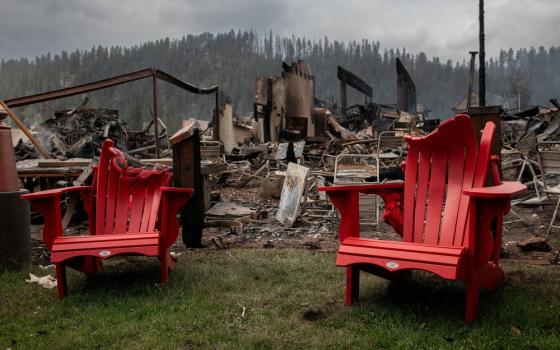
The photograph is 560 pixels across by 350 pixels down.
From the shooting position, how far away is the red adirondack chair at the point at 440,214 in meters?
Answer: 2.89

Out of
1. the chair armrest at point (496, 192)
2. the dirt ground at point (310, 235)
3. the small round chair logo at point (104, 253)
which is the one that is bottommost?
the dirt ground at point (310, 235)

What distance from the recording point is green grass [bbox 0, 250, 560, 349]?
107 inches

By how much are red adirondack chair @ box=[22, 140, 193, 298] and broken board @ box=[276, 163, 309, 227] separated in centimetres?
303

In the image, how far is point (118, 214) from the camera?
432cm

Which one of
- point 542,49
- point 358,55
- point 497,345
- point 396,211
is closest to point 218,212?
point 396,211

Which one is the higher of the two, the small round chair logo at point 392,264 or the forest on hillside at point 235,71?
the forest on hillside at point 235,71

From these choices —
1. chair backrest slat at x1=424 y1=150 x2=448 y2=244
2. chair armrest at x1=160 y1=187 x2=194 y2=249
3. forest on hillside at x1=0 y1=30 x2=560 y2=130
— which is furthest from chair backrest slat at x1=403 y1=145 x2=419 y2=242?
forest on hillside at x1=0 y1=30 x2=560 y2=130

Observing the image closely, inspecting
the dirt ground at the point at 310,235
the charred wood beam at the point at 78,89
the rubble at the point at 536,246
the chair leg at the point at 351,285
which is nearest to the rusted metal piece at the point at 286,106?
the dirt ground at the point at 310,235

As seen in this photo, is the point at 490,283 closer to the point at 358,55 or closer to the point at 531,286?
the point at 531,286

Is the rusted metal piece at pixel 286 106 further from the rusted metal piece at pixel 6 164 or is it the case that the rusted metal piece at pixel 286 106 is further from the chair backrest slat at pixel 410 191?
the chair backrest slat at pixel 410 191

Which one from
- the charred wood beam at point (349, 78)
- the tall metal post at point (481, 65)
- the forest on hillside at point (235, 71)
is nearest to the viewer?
the tall metal post at point (481, 65)

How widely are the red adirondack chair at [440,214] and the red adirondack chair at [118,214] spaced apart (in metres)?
1.40

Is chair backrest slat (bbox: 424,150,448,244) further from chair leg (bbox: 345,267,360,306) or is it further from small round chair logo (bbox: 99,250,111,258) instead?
small round chair logo (bbox: 99,250,111,258)

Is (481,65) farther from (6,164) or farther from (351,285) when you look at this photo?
(6,164)
